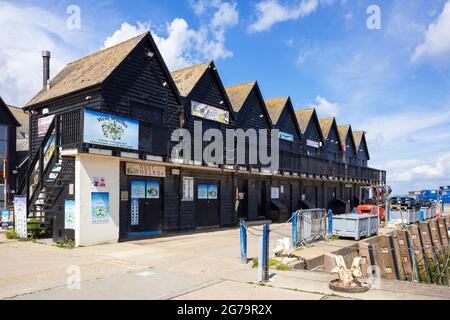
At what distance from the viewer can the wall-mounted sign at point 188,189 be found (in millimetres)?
18375

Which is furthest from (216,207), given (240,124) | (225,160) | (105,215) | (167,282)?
(167,282)

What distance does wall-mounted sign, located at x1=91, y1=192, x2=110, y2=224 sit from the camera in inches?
537

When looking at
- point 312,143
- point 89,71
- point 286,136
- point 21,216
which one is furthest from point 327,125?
point 21,216

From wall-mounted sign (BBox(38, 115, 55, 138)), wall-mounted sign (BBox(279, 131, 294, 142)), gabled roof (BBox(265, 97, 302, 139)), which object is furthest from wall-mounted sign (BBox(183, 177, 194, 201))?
wall-mounted sign (BBox(279, 131, 294, 142))

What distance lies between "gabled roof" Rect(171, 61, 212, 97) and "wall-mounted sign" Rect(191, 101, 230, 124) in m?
0.76

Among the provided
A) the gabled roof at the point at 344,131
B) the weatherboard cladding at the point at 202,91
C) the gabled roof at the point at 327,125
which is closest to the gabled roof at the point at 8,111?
the weatherboard cladding at the point at 202,91

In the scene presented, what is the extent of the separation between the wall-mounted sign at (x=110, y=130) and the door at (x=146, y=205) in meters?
1.87

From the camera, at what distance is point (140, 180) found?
16.0m

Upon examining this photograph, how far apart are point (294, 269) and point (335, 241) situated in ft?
22.2

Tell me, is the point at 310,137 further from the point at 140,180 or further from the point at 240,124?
the point at 140,180

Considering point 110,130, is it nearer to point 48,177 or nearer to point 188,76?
point 48,177

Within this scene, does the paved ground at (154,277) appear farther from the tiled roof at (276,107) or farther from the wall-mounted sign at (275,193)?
the tiled roof at (276,107)

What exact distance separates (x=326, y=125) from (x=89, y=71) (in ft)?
81.4

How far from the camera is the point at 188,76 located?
20.4 metres
